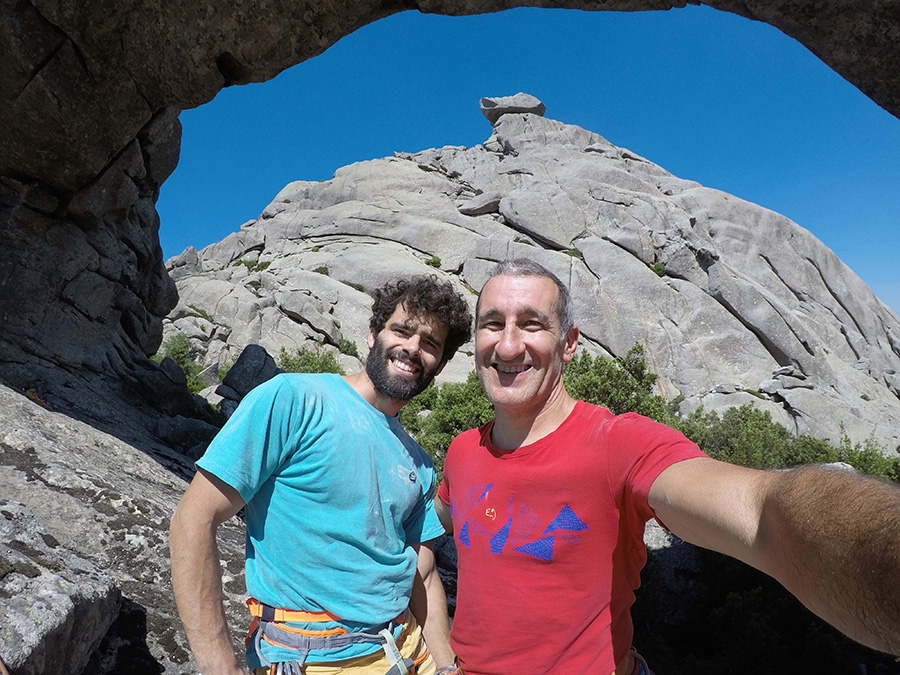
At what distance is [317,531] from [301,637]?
477 millimetres

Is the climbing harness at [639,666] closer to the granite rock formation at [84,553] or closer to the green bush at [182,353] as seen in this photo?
the granite rock formation at [84,553]

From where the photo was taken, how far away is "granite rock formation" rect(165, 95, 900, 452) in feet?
116

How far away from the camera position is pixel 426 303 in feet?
10.6

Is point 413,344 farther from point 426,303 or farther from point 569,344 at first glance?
point 569,344

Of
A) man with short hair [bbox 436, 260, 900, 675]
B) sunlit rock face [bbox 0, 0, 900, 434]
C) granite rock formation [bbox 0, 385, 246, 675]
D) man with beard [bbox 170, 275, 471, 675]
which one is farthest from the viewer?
sunlit rock face [bbox 0, 0, 900, 434]

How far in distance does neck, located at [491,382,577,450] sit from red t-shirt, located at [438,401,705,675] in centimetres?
9

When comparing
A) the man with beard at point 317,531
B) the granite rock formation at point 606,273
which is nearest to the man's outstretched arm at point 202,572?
the man with beard at point 317,531

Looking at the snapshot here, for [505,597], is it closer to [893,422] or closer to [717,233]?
[893,422]

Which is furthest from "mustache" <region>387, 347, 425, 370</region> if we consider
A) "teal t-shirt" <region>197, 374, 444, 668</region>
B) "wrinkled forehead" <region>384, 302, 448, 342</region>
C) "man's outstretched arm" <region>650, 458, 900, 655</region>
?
"man's outstretched arm" <region>650, 458, 900, 655</region>

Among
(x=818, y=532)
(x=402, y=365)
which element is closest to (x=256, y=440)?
(x=402, y=365)

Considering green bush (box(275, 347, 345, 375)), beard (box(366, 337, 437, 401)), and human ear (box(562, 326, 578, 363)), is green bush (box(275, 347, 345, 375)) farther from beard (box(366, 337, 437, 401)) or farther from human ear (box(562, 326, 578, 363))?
human ear (box(562, 326, 578, 363))

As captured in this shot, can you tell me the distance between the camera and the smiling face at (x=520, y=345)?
2473mm

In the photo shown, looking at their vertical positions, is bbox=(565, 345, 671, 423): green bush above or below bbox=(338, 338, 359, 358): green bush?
below

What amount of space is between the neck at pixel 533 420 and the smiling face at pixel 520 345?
0.04ft
